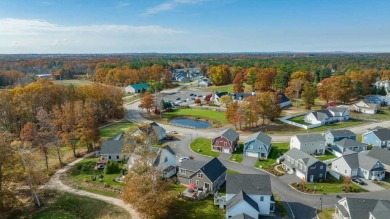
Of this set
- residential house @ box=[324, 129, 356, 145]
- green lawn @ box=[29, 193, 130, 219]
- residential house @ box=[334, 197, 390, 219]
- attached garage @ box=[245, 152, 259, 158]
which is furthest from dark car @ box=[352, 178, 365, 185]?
green lawn @ box=[29, 193, 130, 219]

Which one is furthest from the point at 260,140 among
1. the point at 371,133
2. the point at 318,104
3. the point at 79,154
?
the point at 318,104

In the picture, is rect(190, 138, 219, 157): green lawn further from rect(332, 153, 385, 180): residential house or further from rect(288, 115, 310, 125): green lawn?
rect(288, 115, 310, 125): green lawn

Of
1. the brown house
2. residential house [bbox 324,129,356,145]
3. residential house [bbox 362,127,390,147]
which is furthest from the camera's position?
residential house [bbox 324,129,356,145]

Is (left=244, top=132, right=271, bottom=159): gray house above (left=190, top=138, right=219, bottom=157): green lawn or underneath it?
above

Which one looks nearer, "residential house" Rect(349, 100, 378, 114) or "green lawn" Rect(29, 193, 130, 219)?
"green lawn" Rect(29, 193, 130, 219)

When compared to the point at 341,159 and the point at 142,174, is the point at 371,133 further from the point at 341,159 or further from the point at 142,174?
the point at 142,174

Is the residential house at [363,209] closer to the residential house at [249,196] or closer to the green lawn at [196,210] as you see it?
the residential house at [249,196]

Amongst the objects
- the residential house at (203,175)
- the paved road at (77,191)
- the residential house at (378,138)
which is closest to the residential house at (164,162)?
the residential house at (203,175)
